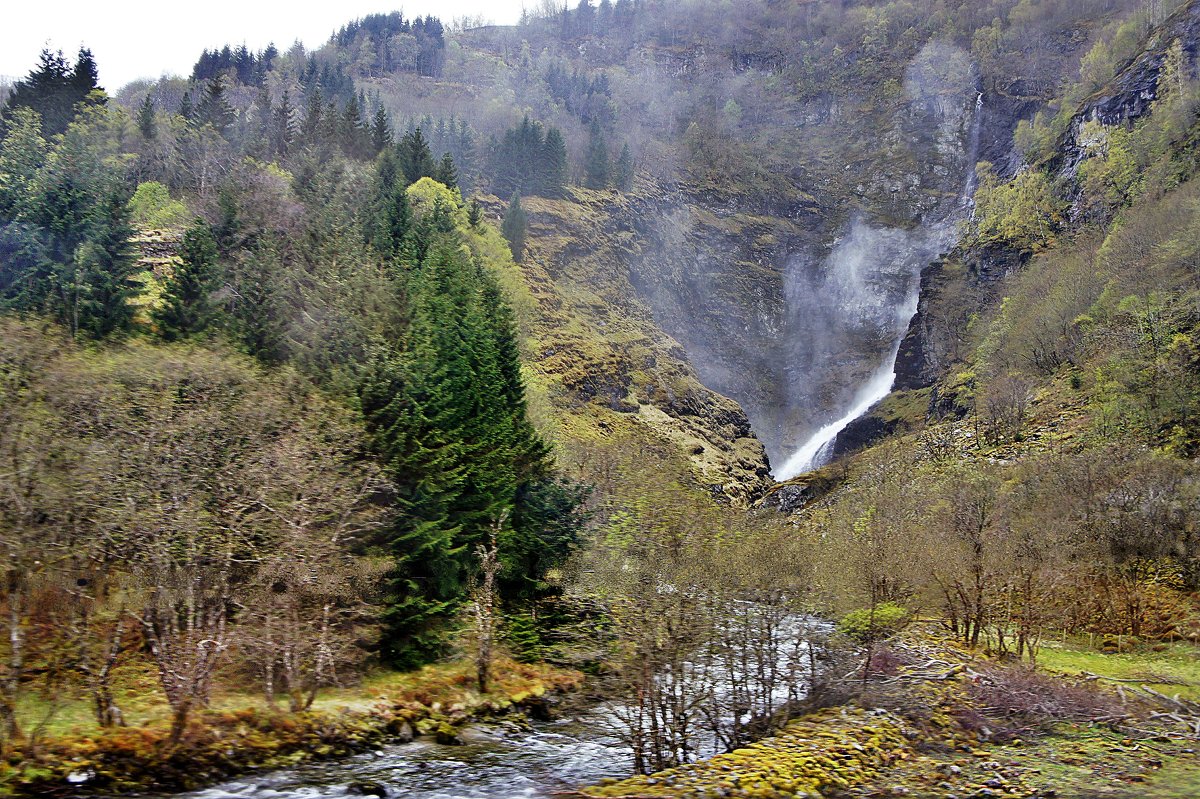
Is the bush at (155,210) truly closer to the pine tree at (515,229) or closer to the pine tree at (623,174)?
the pine tree at (515,229)

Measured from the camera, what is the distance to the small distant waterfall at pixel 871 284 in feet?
491

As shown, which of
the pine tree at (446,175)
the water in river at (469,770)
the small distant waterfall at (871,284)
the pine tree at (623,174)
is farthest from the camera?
the small distant waterfall at (871,284)

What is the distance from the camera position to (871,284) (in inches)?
6117

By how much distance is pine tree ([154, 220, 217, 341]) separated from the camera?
107 feet

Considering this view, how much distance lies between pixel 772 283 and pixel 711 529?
141 meters

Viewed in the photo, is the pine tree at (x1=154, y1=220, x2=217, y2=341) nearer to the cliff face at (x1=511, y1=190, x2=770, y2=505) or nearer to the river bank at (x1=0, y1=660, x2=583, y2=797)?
the river bank at (x1=0, y1=660, x2=583, y2=797)

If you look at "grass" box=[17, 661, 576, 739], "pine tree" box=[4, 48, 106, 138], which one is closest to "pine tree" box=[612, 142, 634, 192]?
"pine tree" box=[4, 48, 106, 138]

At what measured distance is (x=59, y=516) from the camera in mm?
17781

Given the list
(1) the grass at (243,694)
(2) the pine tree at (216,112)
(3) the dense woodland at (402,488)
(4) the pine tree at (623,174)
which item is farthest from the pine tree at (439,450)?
(4) the pine tree at (623,174)

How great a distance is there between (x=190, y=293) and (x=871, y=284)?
470ft

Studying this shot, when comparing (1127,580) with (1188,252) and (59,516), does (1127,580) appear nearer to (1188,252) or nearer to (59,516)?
(59,516)

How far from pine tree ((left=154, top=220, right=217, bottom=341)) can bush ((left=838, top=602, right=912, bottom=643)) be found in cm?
2746

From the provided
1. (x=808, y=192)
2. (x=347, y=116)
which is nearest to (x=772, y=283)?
(x=808, y=192)

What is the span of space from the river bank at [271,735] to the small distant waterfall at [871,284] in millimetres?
123744
